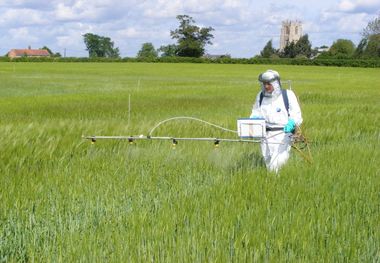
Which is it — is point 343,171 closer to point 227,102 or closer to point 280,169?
point 280,169

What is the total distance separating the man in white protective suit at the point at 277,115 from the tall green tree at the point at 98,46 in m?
139

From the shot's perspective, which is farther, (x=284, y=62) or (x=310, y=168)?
(x=284, y=62)

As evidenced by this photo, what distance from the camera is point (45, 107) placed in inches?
617

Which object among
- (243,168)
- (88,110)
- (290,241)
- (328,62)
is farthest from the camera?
(328,62)

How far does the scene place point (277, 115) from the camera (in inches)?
264

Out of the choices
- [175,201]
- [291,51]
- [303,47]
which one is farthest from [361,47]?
[175,201]

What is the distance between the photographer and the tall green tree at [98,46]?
143 meters

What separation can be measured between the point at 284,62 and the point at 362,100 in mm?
60715

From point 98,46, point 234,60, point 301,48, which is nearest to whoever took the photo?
point 234,60

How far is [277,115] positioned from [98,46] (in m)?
143

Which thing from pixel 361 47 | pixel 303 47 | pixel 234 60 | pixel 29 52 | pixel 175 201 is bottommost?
pixel 29 52

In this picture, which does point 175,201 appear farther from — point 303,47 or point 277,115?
point 303,47

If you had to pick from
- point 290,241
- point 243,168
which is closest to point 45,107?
point 243,168

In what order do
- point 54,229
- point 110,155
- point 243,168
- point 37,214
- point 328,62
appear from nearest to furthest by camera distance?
point 54,229 → point 37,214 → point 243,168 → point 110,155 → point 328,62
